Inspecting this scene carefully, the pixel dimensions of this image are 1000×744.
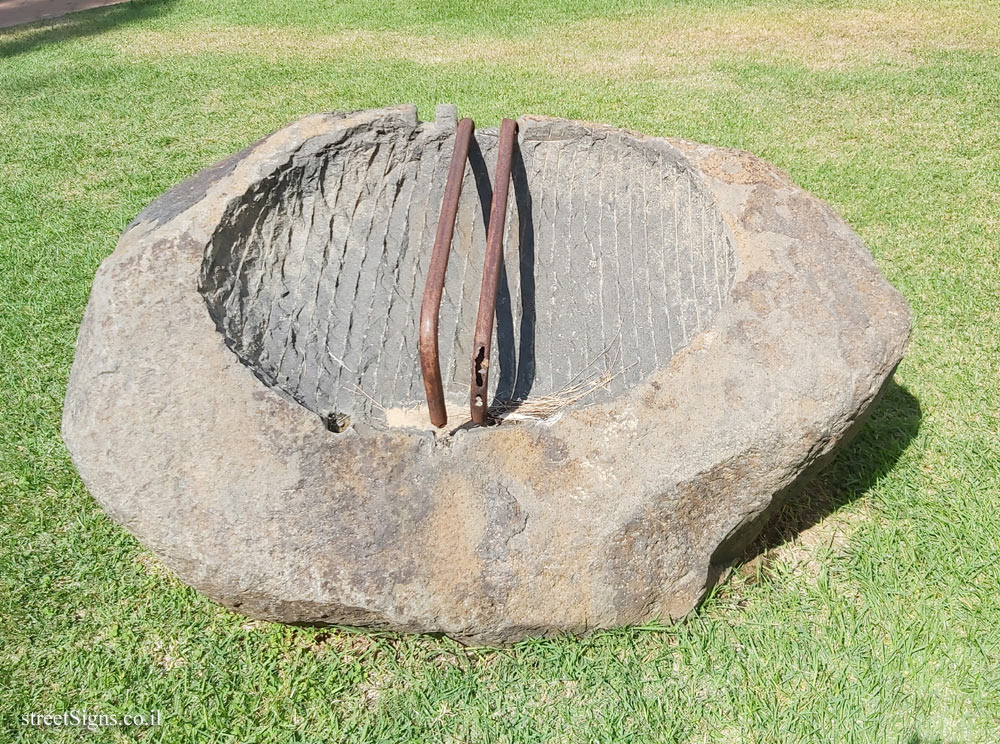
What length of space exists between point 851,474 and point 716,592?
26.2 inches

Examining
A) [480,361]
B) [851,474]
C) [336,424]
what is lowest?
[851,474]

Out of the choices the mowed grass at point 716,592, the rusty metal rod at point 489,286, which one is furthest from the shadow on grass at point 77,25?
the rusty metal rod at point 489,286

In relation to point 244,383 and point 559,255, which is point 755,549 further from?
point 244,383

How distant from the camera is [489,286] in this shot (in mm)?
1892

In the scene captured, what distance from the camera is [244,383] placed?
1.71 m

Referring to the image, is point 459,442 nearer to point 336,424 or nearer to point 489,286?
point 336,424

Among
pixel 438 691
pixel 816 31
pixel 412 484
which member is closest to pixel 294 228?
pixel 412 484

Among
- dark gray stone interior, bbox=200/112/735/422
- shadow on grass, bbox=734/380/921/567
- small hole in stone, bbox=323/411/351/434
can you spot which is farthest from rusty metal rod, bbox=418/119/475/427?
shadow on grass, bbox=734/380/921/567

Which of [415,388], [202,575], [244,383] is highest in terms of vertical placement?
[244,383]

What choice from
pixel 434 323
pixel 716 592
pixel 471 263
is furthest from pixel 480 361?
pixel 471 263

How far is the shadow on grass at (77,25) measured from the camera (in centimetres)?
658

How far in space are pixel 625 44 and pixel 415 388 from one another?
15.1ft

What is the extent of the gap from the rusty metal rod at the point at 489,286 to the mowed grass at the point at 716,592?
59cm

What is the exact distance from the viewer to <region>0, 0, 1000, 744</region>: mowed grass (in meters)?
1.80
